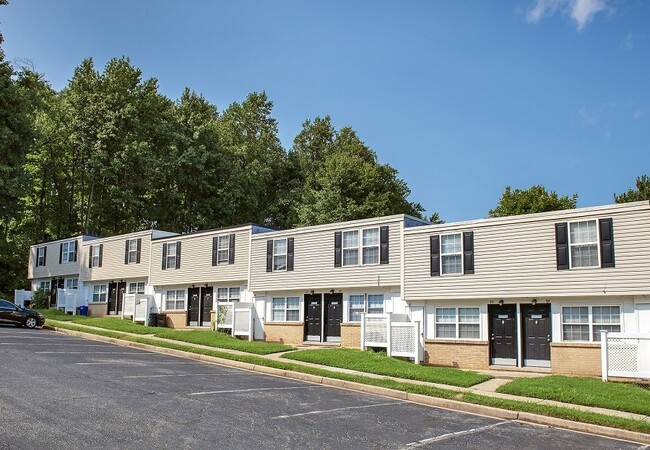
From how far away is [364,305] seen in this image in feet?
84.9

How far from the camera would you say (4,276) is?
50438mm

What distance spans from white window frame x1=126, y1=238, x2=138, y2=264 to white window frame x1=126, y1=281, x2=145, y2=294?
1.33m

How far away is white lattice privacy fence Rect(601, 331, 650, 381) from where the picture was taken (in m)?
17.5

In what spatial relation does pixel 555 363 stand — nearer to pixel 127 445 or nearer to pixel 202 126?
pixel 127 445

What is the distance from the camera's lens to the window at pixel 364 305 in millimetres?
25578

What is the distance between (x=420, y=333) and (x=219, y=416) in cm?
1342

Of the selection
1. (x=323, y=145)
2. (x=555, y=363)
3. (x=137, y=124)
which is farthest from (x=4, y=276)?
(x=555, y=363)

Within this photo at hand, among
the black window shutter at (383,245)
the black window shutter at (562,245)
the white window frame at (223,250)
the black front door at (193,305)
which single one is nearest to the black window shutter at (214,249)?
the white window frame at (223,250)

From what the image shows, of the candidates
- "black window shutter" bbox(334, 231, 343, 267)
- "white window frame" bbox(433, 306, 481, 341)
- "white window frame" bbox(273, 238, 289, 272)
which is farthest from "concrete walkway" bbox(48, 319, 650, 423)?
"white window frame" bbox(273, 238, 289, 272)

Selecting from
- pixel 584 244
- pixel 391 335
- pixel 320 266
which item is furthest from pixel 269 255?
pixel 584 244

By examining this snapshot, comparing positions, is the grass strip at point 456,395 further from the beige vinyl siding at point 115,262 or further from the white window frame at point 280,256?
the beige vinyl siding at point 115,262

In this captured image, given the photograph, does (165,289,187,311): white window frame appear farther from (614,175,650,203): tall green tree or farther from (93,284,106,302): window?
(614,175,650,203): tall green tree

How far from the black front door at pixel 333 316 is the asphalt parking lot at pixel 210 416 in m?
9.40

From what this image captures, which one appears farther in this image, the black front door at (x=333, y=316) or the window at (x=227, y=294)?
the window at (x=227, y=294)
